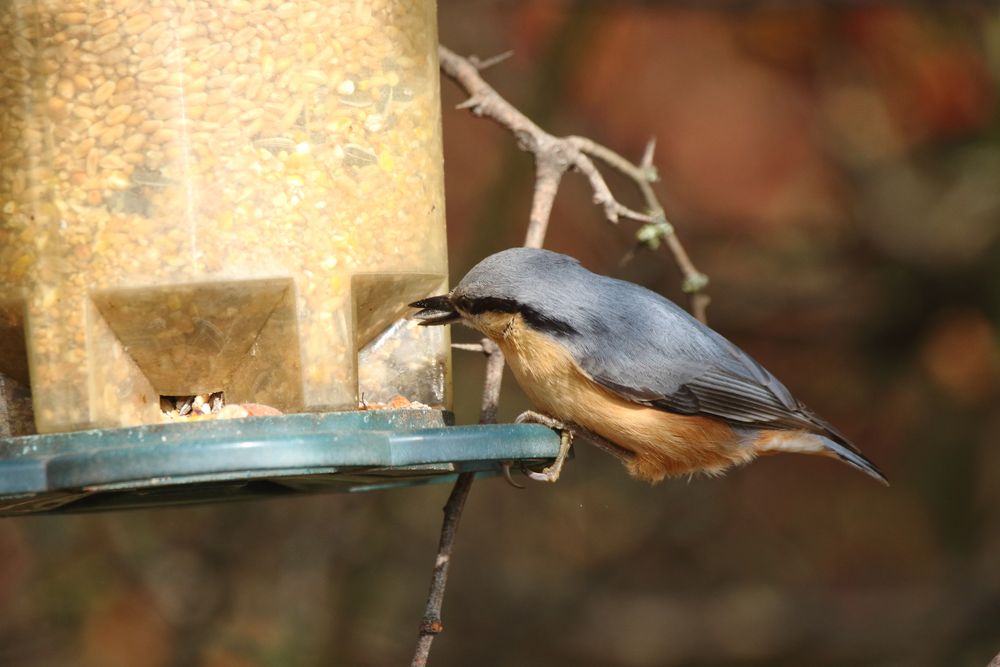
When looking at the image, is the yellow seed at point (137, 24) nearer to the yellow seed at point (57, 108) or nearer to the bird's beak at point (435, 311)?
the yellow seed at point (57, 108)

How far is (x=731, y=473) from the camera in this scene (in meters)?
7.09

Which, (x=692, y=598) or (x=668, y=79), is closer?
(x=692, y=598)

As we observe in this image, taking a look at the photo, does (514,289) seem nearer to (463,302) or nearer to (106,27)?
(463,302)

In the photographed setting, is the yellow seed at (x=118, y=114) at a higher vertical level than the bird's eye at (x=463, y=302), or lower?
higher

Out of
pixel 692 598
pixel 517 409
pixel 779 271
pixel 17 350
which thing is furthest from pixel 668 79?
pixel 17 350

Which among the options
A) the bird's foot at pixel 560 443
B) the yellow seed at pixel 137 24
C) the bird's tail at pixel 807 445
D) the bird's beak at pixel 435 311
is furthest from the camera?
the bird's tail at pixel 807 445

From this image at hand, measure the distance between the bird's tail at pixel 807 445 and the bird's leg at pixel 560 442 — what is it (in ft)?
2.65

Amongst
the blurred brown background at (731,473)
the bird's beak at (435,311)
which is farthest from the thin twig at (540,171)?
the blurred brown background at (731,473)

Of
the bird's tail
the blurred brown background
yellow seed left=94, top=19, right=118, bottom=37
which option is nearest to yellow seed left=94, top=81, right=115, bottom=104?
yellow seed left=94, top=19, right=118, bottom=37

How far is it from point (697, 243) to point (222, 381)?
4.44 meters

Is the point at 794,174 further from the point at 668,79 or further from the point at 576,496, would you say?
the point at 576,496

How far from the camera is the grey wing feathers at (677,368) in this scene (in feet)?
11.8

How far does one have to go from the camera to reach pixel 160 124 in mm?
2781

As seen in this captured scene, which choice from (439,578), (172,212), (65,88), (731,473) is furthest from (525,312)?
(731,473)
